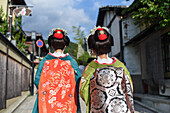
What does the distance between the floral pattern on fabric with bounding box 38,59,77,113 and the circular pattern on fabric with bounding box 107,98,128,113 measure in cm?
108

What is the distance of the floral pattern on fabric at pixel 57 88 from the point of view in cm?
375

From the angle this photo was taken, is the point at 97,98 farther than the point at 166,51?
No

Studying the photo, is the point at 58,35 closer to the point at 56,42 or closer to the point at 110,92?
the point at 56,42

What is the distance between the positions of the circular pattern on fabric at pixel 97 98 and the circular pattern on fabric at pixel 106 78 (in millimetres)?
140

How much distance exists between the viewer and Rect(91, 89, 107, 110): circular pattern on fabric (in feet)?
10.1

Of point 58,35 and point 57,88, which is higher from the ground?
point 58,35

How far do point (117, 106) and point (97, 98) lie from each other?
0.34 metres

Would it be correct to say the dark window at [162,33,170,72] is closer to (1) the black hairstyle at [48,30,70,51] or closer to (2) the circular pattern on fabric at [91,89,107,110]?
(1) the black hairstyle at [48,30,70,51]

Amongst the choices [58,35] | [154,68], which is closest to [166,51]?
[154,68]

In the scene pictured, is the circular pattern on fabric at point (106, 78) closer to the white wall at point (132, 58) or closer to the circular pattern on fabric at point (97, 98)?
the circular pattern on fabric at point (97, 98)

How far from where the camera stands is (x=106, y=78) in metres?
3.08

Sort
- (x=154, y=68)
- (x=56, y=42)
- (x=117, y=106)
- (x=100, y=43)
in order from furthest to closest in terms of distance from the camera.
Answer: (x=154, y=68)
(x=56, y=42)
(x=100, y=43)
(x=117, y=106)

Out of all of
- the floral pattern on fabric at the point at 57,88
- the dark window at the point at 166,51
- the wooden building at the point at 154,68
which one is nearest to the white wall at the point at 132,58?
the wooden building at the point at 154,68

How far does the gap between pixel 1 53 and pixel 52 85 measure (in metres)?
5.41
